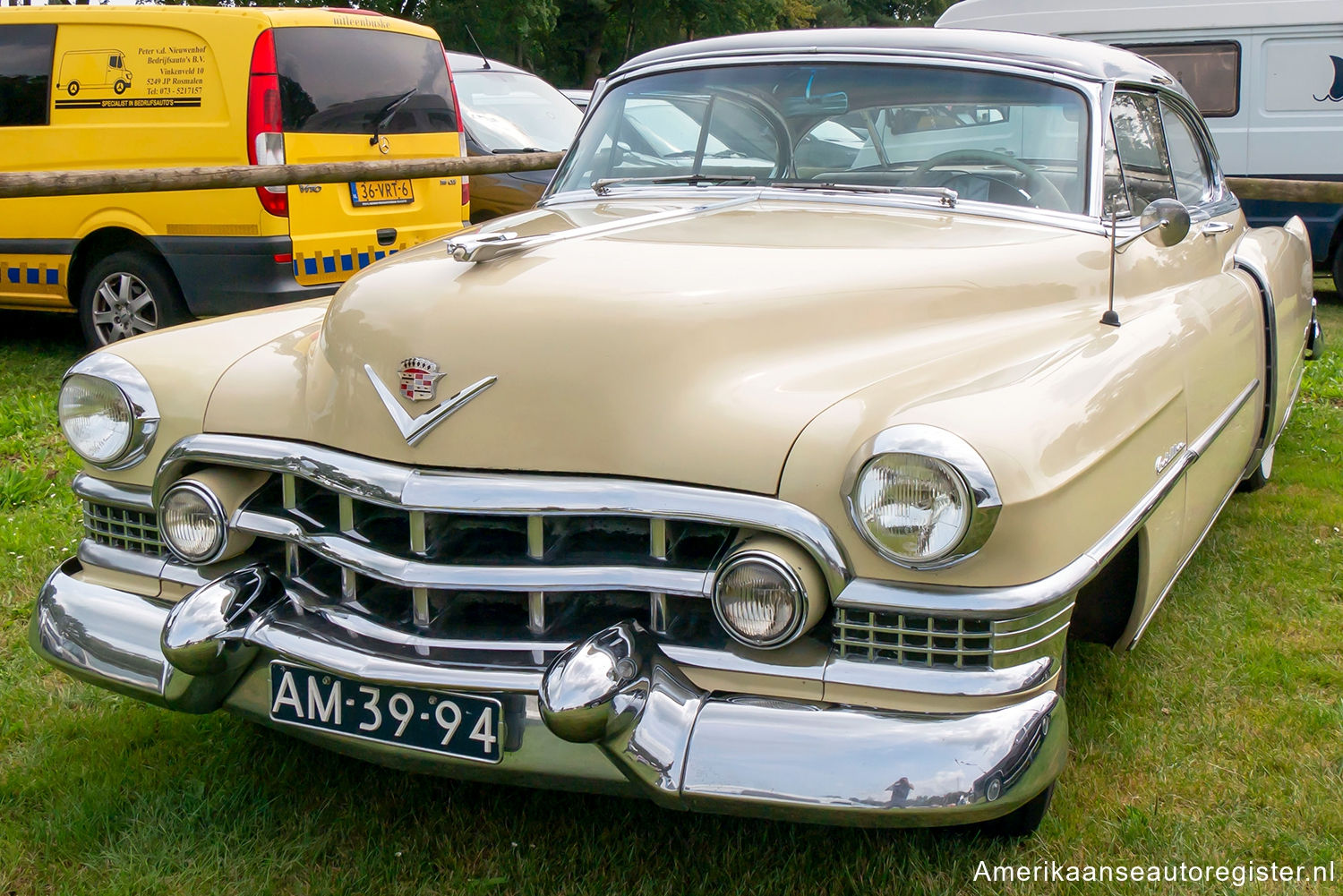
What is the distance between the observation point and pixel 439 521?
2.27 m

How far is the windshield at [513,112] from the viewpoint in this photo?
27.3 feet

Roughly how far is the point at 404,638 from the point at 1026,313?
5.00 ft

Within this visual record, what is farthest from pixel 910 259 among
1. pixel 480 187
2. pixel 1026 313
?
pixel 480 187

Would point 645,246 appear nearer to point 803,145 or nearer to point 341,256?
point 803,145

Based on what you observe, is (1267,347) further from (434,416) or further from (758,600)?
(434,416)

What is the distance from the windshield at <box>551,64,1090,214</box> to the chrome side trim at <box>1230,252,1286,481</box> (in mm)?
1216

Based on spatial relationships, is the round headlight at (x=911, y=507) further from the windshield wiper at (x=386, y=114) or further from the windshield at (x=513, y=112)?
the windshield at (x=513, y=112)

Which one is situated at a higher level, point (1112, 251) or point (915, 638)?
point (1112, 251)

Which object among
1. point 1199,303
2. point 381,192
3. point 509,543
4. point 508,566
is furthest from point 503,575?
point 381,192

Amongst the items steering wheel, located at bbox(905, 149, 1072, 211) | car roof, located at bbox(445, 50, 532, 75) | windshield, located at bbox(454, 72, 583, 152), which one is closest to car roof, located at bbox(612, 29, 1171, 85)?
steering wheel, located at bbox(905, 149, 1072, 211)

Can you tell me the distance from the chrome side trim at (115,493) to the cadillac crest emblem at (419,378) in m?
0.68

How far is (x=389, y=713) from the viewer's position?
2176 mm

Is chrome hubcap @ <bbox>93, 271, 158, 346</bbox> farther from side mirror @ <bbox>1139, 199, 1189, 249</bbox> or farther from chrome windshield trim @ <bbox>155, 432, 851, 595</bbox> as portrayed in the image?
side mirror @ <bbox>1139, 199, 1189, 249</bbox>

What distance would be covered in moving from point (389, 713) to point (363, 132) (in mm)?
5109
